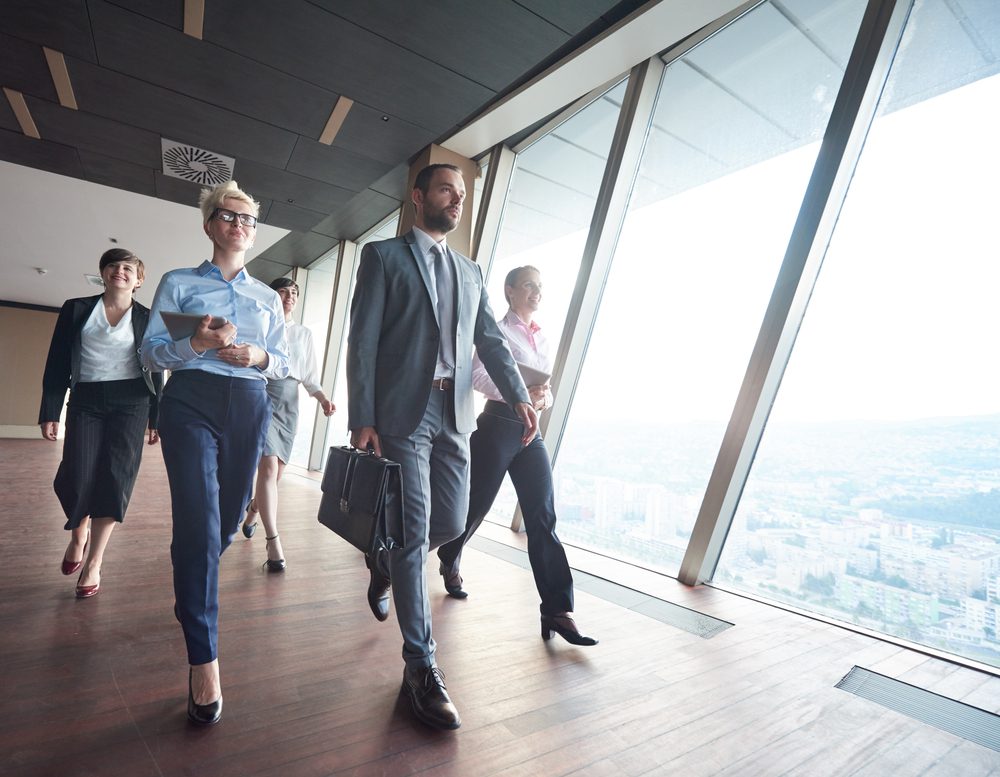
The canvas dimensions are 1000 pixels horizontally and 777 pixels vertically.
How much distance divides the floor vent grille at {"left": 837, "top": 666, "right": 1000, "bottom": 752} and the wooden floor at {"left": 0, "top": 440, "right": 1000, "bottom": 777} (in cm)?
6

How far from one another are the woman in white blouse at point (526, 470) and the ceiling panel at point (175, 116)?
11.1 ft

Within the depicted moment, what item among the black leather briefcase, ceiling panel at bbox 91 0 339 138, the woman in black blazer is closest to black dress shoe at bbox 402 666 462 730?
the black leather briefcase

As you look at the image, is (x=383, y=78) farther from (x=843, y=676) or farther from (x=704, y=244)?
(x=843, y=676)

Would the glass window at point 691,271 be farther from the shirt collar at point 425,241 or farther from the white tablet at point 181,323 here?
the white tablet at point 181,323


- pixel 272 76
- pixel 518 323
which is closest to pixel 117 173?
pixel 272 76

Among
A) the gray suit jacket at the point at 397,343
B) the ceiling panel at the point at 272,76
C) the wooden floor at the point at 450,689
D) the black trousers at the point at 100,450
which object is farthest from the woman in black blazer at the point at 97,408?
the ceiling panel at the point at 272,76

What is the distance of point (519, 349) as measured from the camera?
8.77 ft

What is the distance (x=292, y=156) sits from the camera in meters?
5.34

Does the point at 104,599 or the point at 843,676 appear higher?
the point at 843,676

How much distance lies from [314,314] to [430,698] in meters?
9.59

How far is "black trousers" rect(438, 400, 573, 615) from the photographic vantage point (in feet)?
7.41

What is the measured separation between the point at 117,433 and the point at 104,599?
2.24 ft

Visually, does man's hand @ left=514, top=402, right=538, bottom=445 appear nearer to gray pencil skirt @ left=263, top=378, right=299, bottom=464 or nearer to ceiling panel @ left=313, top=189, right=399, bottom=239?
gray pencil skirt @ left=263, top=378, right=299, bottom=464

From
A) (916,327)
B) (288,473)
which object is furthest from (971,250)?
(288,473)
